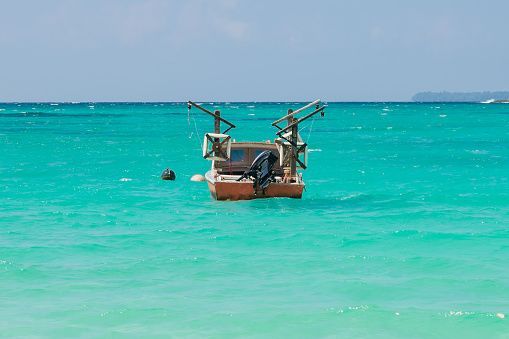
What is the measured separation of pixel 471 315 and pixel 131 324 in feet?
23.2

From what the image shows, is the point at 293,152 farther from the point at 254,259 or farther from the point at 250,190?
the point at 254,259

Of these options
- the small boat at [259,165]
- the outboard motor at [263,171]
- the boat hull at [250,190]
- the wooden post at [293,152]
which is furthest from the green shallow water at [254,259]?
the wooden post at [293,152]

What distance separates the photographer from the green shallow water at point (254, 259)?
16.4 meters

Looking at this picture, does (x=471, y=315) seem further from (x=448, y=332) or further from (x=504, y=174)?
(x=504, y=174)

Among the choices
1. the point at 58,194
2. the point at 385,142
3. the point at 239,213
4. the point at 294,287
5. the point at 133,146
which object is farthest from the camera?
the point at 385,142

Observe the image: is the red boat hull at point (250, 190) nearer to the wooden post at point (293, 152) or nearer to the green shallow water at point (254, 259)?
the green shallow water at point (254, 259)

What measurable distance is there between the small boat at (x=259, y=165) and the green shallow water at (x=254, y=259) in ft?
2.05

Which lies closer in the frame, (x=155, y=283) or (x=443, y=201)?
(x=155, y=283)

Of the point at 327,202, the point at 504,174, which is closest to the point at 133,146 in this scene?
the point at 504,174

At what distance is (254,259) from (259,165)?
9837mm

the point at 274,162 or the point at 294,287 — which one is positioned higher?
the point at 274,162

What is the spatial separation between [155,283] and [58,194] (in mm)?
18311

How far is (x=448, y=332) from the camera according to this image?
15.9 metres

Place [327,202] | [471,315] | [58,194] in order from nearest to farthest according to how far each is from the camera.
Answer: [471,315] < [327,202] < [58,194]
